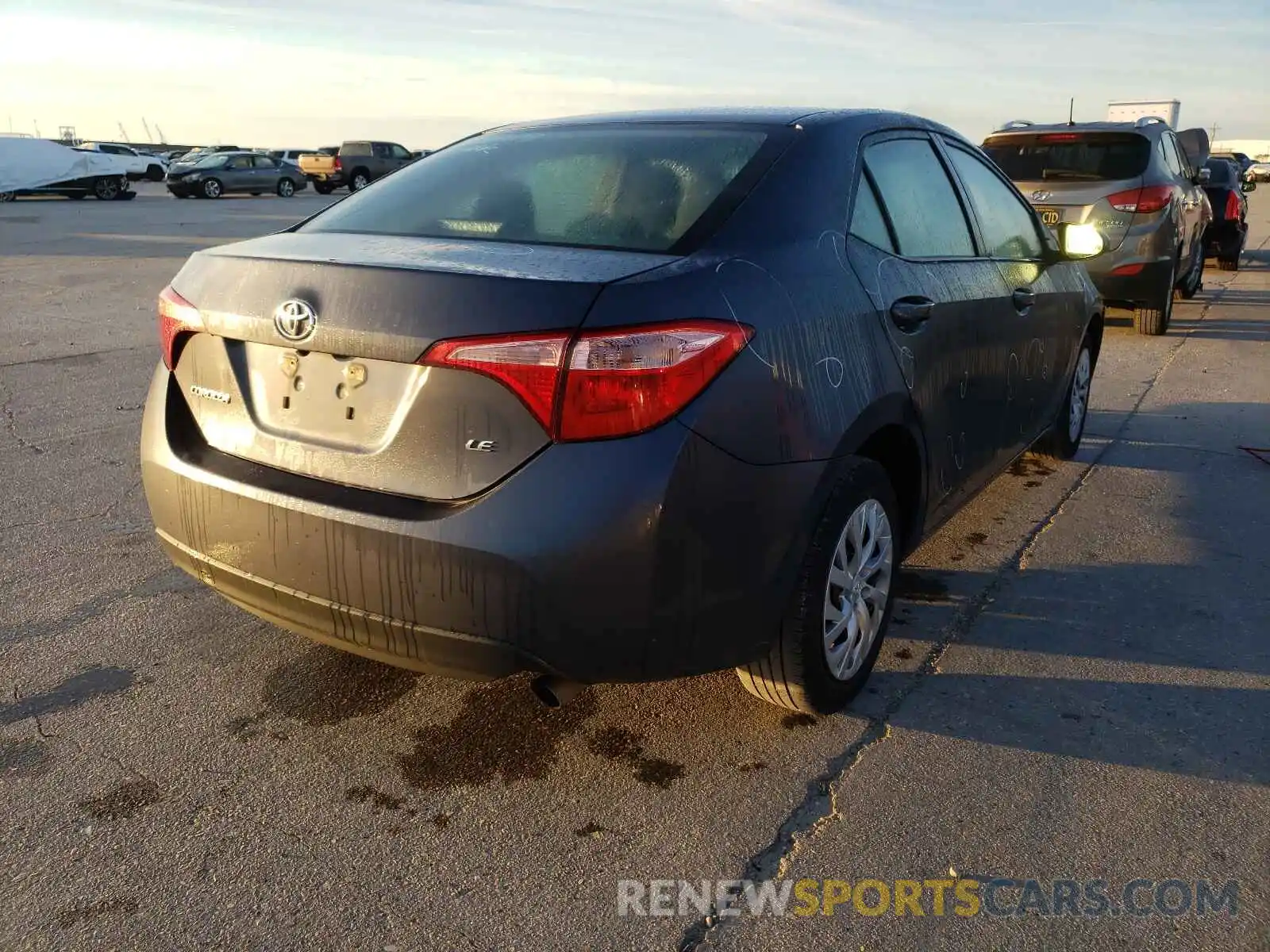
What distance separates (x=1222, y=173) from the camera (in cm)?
1509

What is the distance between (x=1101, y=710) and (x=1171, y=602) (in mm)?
1002

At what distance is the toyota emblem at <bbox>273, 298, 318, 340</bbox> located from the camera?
2441 mm

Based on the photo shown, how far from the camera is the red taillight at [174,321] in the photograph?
8.88ft

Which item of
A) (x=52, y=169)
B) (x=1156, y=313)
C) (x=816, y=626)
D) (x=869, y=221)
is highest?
(x=52, y=169)

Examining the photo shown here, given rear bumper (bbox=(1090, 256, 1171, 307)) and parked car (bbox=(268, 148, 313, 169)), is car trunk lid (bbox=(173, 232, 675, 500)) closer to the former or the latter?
rear bumper (bbox=(1090, 256, 1171, 307))

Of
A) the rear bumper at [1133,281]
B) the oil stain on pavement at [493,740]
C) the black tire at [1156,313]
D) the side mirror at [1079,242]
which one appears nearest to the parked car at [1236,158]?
the black tire at [1156,313]

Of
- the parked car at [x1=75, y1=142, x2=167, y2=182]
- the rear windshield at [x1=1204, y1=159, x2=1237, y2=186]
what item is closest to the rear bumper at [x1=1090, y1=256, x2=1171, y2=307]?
the rear windshield at [x1=1204, y1=159, x2=1237, y2=186]

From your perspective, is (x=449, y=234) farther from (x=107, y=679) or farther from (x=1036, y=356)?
(x=1036, y=356)

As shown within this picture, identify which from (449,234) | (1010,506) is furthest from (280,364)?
(1010,506)

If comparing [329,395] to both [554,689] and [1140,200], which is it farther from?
[1140,200]

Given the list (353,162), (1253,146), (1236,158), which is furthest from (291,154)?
(1253,146)

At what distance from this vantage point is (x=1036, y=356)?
14.4 ft

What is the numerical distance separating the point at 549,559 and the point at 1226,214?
1544 centimetres

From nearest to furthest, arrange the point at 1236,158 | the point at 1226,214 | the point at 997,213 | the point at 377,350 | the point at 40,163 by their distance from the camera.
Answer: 1. the point at 377,350
2. the point at 997,213
3. the point at 1226,214
4. the point at 1236,158
5. the point at 40,163
